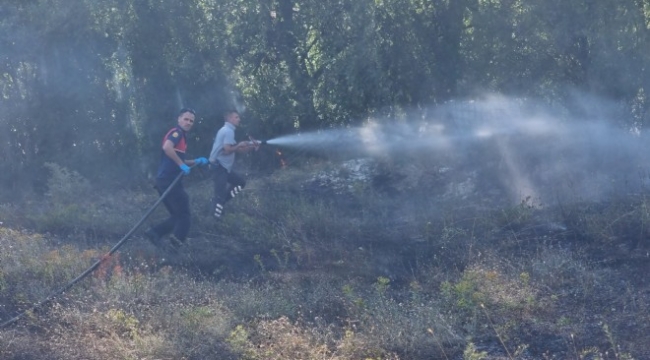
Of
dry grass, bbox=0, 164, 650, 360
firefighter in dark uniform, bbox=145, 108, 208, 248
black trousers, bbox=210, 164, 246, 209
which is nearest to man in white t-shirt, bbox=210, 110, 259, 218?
black trousers, bbox=210, 164, 246, 209

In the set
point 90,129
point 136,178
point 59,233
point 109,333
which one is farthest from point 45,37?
point 109,333

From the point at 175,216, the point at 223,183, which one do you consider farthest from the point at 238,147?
the point at 175,216

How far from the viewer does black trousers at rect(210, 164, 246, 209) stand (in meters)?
11.1

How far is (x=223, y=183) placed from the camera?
36.6 feet

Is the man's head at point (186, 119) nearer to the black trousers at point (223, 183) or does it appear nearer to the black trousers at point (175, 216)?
the black trousers at point (175, 216)

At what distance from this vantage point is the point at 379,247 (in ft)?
31.8

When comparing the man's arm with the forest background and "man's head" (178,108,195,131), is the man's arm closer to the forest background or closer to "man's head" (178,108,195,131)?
"man's head" (178,108,195,131)

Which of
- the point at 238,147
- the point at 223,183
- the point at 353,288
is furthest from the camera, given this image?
the point at 223,183

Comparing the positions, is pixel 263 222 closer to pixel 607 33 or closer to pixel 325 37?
pixel 325 37

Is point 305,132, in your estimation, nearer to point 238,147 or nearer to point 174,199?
point 238,147

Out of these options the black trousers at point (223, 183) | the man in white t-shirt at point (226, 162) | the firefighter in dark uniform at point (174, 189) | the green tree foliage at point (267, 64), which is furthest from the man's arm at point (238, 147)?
the green tree foliage at point (267, 64)

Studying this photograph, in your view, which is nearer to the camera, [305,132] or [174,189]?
[174,189]

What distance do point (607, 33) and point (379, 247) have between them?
4099 millimetres

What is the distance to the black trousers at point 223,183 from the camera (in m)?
11.1
